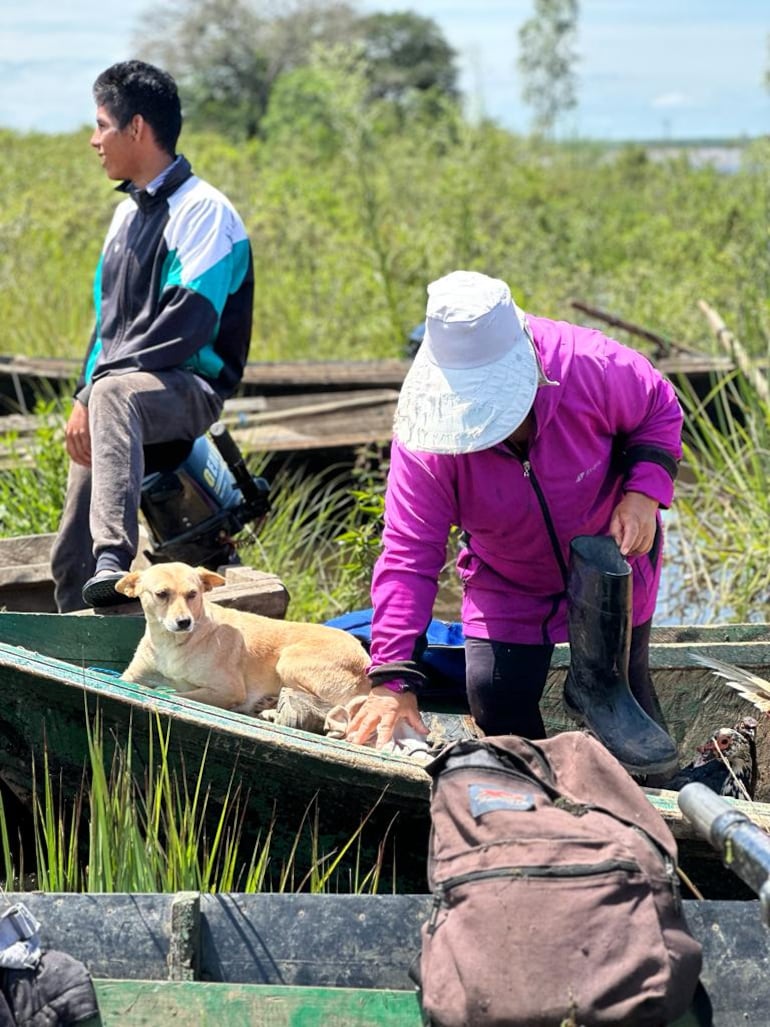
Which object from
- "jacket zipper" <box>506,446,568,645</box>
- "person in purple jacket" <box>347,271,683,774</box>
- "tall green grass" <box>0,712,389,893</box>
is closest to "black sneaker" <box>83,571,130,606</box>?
"tall green grass" <box>0,712,389,893</box>

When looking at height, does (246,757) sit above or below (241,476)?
below

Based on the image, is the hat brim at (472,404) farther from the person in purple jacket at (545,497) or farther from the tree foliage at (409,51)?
the tree foliage at (409,51)

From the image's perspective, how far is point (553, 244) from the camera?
53.9 feet

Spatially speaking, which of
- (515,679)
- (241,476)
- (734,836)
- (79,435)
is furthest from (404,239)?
(734,836)

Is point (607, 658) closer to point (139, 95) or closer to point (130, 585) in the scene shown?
point (130, 585)

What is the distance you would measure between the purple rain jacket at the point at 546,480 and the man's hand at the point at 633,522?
36mm

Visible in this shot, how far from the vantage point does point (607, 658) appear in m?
4.10

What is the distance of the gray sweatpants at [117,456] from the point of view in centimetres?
530

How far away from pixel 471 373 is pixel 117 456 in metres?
2.08

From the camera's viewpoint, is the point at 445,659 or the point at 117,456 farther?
the point at 117,456

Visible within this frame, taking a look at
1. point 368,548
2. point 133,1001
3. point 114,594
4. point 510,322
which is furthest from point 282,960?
point 368,548

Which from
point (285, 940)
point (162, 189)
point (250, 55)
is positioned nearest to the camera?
point (285, 940)

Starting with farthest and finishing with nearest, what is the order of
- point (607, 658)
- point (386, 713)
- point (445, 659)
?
1. point (445, 659)
2. point (607, 658)
3. point (386, 713)

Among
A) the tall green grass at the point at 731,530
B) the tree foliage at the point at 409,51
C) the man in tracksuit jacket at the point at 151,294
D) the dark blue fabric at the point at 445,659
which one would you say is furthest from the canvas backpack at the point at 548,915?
the tree foliage at the point at 409,51
